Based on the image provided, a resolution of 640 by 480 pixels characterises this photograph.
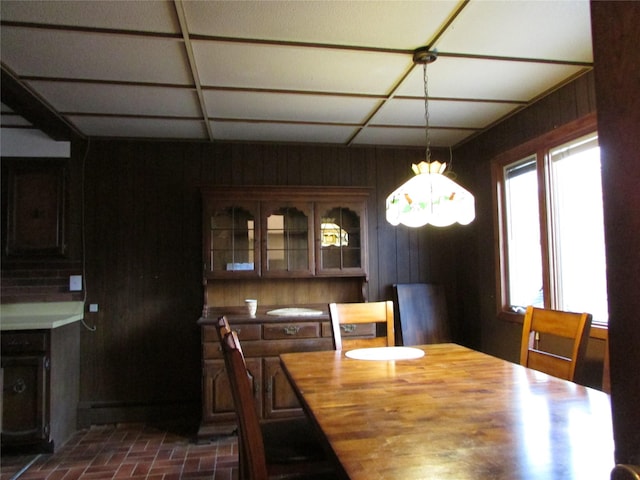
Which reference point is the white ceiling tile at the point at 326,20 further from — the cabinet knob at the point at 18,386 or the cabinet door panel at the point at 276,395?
the cabinet knob at the point at 18,386

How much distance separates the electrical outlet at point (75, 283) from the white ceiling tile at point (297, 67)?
6.76 ft

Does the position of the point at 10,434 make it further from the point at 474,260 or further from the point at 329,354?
the point at 474,260

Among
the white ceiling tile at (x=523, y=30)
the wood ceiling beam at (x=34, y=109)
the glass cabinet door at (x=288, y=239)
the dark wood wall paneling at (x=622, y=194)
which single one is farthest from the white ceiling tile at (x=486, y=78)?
the wood ceiling beam at (x=34, y=109)

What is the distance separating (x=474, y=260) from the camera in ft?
12.0

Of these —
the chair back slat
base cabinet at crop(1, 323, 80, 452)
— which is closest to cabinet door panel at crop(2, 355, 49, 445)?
base cabinet at crop(1, 323, 80, 452)

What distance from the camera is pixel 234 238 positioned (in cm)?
347

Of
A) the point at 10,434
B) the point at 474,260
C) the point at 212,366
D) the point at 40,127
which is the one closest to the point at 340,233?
the point at 474,260

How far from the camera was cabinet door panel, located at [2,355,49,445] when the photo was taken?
276 cm

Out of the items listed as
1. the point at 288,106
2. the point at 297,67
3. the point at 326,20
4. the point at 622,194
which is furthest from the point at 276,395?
the point at 622,194

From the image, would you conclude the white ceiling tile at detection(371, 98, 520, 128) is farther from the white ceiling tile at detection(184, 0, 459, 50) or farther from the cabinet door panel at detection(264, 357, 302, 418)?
the cabinet door panel at detection(264, 357, 302, 418)

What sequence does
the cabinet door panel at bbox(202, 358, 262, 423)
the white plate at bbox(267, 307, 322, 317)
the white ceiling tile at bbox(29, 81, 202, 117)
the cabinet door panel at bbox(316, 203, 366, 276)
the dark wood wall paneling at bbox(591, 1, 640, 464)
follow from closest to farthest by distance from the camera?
the dark wood wall paneling at bbox(591, 1, 640, 464) < the white ceiling tile at bbox(29, 81, 202, 117) < the cabinet door panel at bbox(202, 358, 262, 423) < the white plate at bbox(267, 307, 322, 317) < the cabinet door panel at bbox(316, 203, 366, 276)

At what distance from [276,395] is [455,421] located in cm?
217

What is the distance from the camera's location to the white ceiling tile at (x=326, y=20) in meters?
1.77

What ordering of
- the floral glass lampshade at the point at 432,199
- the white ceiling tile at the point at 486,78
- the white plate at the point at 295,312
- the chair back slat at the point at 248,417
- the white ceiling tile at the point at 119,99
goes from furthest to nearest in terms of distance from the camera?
the white plate at the point at 295,312
the white ceiling tile at the point at 119,99
the white ceiling tile at the point at 486,78
the floral glass lampshade at the point at 432,199
the chair back slat at the point at 248,417
